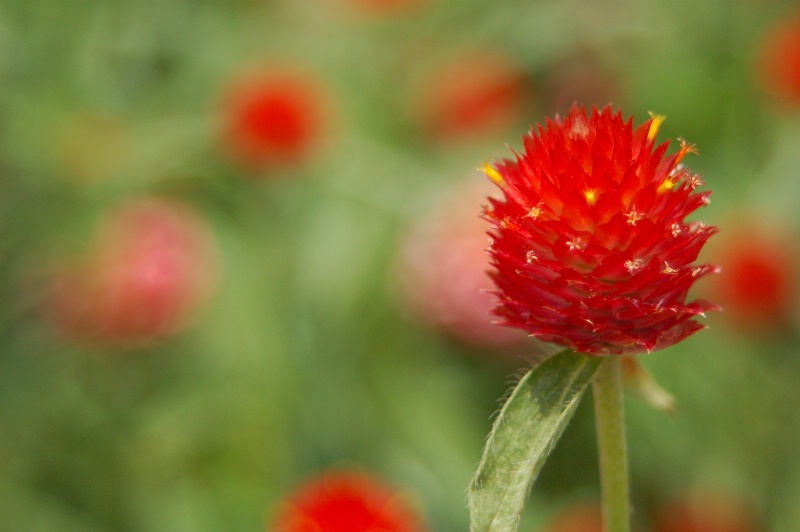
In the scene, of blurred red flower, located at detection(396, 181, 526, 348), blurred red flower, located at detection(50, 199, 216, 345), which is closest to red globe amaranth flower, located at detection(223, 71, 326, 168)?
blurred red flower, located at detection(50, 199, 216, 345)

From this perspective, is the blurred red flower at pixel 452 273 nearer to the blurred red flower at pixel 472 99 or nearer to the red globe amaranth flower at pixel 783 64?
the blurred red flower at pixel 472 99

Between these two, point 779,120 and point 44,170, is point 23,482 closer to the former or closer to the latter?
point 44,170

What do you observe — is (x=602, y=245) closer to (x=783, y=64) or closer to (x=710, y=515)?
(x=710, y=515)

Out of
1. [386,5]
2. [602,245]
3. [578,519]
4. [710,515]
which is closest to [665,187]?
[602,245]

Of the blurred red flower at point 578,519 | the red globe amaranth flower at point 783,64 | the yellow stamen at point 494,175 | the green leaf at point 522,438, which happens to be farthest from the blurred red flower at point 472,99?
the green leaf at point 522,438

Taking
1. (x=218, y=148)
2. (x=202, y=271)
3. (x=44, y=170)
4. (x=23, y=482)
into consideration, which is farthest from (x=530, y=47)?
(x=23, y=482)

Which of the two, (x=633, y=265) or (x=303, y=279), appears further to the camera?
(x=303, y=279)
